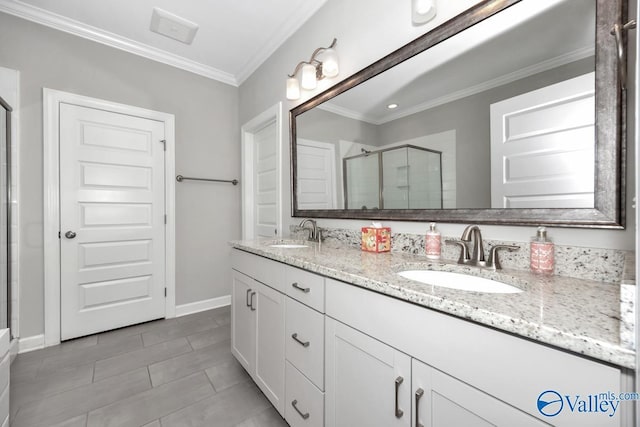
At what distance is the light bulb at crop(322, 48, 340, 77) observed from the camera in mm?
1723

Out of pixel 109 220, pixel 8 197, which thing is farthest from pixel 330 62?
pixel 8 197

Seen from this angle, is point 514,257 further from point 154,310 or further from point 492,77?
point 154,310

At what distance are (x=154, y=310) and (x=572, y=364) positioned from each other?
9.98ft

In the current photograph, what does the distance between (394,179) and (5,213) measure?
2701 millimetres

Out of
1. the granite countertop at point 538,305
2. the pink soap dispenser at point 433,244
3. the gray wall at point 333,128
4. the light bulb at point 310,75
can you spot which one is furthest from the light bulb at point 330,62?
the granite countertop at point 538,305

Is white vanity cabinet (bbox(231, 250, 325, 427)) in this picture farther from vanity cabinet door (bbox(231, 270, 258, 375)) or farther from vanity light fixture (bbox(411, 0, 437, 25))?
vanity light fixture (bbox(411, 0, 437, 25))

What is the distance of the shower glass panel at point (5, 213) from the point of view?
6.07ft

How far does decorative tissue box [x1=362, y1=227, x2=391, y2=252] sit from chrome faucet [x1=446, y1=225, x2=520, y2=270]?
369mm

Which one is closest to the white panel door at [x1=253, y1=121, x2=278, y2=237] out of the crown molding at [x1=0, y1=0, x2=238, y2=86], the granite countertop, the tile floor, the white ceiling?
the white ceiling

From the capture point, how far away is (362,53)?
1621mm

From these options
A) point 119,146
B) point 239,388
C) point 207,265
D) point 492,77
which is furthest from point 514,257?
point 119,146

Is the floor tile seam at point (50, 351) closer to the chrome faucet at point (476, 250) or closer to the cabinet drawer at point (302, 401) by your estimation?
the cabinet drawer at point (302, 401)

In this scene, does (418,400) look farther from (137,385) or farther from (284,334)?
(137,385)

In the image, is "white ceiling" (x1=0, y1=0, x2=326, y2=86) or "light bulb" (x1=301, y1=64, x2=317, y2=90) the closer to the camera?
"light bulb" (x1=301, y1=64, x2=317, y2=90)
